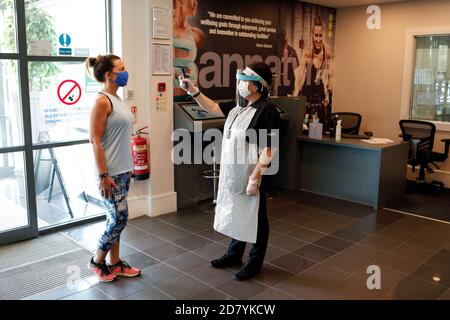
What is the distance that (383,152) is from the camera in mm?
4836

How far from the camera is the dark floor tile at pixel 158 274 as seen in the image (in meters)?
3.12

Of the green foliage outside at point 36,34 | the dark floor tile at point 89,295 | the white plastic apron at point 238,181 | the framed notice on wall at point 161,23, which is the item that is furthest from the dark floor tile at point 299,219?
the green foliage outside at point 36,34

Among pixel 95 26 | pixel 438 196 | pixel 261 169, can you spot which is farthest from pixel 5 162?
pixel 438 196

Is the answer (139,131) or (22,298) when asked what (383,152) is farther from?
(22,298)

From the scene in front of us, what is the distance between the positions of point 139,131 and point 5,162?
1.24 m

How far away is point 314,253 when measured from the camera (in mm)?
3652

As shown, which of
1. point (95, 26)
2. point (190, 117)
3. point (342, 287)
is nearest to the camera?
point (342, 287)

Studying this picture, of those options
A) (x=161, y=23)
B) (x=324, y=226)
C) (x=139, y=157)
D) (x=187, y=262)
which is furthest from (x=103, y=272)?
(x=161, y=23)

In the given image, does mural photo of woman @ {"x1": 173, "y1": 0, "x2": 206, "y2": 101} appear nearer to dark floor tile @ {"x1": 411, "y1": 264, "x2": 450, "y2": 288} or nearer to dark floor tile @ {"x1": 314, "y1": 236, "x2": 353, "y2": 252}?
dark floor tile @ {"x1": 314, "y1": 236, "x2": 353, "y2": 252}

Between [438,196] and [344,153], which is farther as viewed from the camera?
[438,196]

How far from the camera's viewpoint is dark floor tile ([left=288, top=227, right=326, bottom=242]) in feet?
13.1

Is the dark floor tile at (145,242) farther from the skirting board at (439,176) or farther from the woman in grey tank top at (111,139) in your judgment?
the skirting board at (439,176)

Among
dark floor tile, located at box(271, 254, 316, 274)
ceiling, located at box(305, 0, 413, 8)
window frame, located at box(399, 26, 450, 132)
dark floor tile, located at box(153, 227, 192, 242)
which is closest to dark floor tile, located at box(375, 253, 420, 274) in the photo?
dark floor tile, located at box(271, 254, 316, 274)
